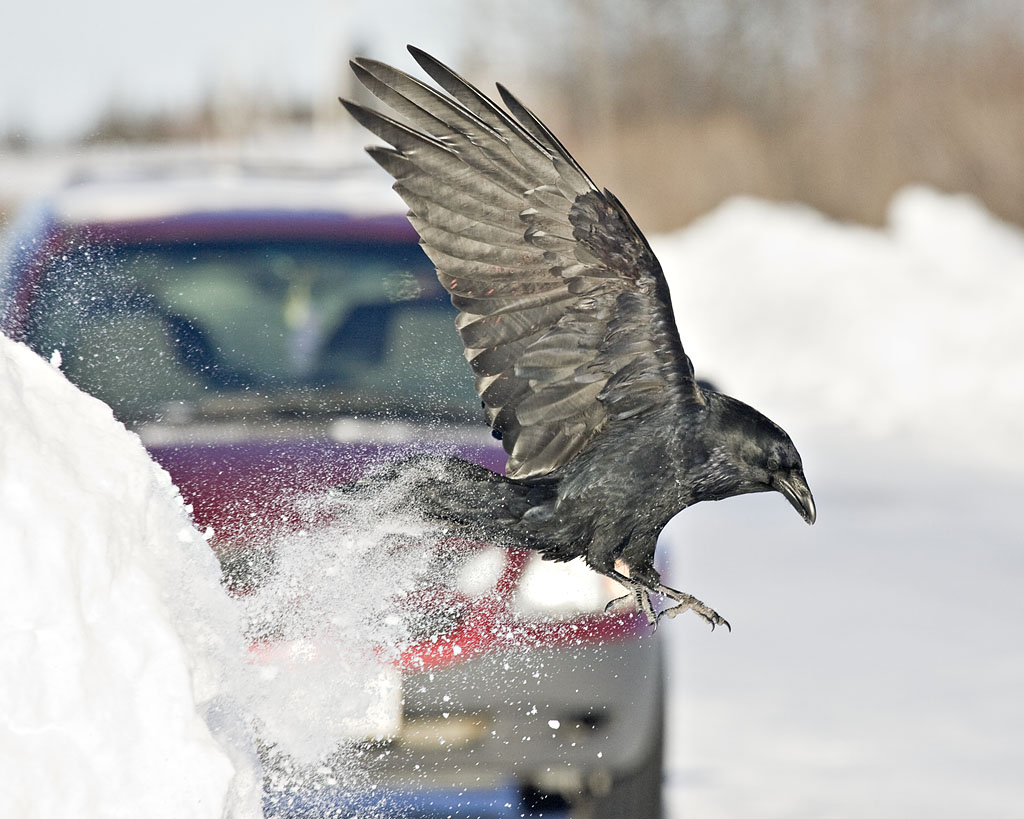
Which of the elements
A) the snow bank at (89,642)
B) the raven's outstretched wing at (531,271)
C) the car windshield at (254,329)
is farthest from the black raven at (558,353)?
the snow bank at (89,642)

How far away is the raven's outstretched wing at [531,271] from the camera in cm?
270

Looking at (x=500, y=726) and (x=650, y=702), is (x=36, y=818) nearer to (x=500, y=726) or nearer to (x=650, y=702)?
(x=500, y=726)

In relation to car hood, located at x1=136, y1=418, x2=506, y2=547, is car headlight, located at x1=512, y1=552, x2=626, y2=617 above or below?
below

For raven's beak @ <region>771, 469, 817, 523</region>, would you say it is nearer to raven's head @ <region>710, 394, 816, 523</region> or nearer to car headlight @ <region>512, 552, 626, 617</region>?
raven's head @ <region>710, 394, 816, 523</region>

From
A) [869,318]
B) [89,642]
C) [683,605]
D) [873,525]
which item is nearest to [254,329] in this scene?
[683,605]

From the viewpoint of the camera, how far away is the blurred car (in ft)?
9.93

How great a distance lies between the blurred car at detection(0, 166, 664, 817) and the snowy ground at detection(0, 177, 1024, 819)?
60cm

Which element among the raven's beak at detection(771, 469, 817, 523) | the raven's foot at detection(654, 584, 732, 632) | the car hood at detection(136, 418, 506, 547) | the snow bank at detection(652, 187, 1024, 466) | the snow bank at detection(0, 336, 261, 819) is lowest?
the snow bank at detection(0, 336, 261, 819)

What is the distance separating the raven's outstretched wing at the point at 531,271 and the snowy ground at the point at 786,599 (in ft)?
2.89

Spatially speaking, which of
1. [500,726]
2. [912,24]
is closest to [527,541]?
[500,726]

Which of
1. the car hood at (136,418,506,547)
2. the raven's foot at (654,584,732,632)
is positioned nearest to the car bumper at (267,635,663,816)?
the raven's foot at (654,584,732,632)

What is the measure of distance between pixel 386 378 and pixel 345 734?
112 centimetres

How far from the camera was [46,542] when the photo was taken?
5.68 ft

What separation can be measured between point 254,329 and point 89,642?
228 centimetres
